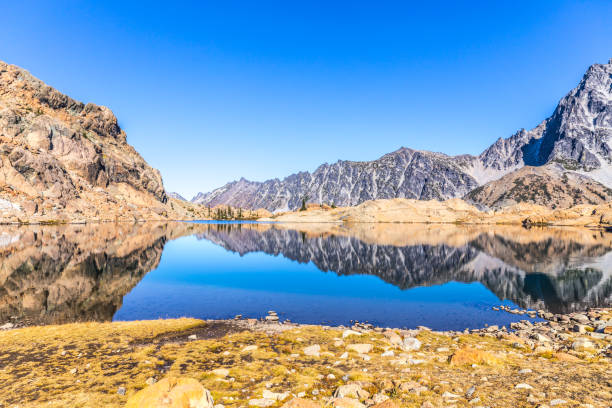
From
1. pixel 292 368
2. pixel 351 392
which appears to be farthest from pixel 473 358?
pixel 292 368

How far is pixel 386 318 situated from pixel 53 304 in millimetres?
33766

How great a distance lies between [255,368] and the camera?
53.9 feet

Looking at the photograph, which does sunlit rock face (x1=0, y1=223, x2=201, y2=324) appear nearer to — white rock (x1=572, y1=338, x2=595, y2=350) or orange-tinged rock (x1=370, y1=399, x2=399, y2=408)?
orange-tinged rock (x1=370, y1=399, x2=399, y2=408)

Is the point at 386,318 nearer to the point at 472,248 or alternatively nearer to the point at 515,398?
the point at 515,398

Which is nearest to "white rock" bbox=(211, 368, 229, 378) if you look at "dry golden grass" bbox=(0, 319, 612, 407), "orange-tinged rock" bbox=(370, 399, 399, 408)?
"dry golden grass" bbox=(0, 319, 612, 407)

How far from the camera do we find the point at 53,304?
33.7 meters

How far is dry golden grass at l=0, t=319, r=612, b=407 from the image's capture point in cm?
1261

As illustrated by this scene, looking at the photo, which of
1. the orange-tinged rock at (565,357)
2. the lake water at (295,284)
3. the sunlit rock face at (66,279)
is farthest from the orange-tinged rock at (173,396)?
the sunlit rock face at (66,279)

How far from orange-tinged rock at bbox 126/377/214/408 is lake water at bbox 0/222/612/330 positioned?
21.2m

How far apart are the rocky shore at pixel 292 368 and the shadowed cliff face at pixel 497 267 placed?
64.9 ft

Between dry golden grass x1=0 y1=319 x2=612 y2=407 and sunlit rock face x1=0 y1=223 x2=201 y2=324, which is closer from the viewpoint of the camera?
dry golden grass x1=0 y1=319 x2=612 y2=407

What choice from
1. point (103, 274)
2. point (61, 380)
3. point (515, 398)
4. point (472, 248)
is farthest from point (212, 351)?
point (472, 248)

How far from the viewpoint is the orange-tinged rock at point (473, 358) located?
15.9 meters

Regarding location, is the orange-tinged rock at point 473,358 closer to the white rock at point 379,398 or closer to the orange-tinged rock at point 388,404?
the white rock at point 379,398
